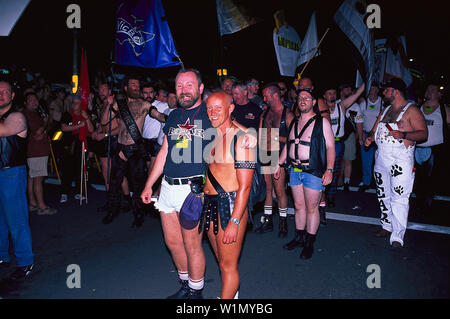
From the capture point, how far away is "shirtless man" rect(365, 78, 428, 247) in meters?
4.61

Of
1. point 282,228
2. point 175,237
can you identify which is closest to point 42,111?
point 282,228

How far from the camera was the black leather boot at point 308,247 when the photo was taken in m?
4.57

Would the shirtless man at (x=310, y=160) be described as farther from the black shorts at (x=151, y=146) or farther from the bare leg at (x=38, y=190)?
the bare leg at (x=38, y=190)

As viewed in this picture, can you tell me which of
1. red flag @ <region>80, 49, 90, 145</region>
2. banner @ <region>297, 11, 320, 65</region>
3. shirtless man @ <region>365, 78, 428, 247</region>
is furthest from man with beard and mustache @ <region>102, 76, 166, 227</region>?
banner @ <region>297, 11, 320, 65</region>

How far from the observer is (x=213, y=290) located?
3.77 meters

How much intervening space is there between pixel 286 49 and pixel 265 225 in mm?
4611

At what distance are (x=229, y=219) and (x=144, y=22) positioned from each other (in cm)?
468

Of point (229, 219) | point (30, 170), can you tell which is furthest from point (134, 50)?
point (229, 219)

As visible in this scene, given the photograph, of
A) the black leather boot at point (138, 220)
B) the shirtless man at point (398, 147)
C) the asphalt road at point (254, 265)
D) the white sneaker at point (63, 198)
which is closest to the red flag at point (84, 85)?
the white sneaker at point (63, 198)

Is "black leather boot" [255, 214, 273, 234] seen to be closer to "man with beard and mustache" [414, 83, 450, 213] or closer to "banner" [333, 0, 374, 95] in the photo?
"banner" [333, 0, 374, 95]

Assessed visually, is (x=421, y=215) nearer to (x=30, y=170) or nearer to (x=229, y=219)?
(x=229, y=219)

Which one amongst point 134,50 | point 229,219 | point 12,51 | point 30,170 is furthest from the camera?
point 12,51

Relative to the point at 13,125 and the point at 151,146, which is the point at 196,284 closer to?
the point at 13,125
